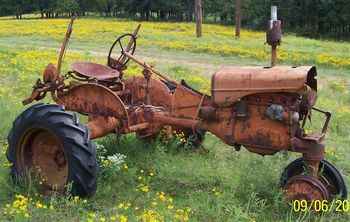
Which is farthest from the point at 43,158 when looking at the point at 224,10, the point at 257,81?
the point at 224,10

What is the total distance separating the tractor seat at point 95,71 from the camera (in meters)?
6.53

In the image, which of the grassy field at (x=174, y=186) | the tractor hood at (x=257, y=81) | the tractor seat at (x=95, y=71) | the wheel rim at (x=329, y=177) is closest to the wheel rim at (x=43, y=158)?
the grassy field at (x=174, y=186)

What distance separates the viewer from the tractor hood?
494 cm

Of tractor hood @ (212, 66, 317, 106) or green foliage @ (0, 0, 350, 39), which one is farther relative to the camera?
green foliage @ (0, 0, 350, 39)

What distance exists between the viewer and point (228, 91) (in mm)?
5254

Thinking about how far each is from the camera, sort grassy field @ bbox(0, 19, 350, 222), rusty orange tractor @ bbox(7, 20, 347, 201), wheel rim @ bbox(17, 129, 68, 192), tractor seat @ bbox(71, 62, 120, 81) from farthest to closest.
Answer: tractor seat @ bbox(71, 62, 120, 81), wheel rim @ bbox(17, 129, 68, 192), rusty orange tractor @ bbox(7, 20, 347, 201), grassy field @ bbox(0, 19, 350, 222)

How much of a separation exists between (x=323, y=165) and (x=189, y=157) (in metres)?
2.02

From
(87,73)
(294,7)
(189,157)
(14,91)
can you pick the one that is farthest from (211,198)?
(294,7)

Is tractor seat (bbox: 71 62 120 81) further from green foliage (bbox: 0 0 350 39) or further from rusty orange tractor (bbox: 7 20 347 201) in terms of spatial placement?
green foliage (bbox: 0 0 350 39)

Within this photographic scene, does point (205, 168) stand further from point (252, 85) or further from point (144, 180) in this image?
point (252, 85)

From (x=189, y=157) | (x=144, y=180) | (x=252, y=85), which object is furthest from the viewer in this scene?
(x=189, y=157)

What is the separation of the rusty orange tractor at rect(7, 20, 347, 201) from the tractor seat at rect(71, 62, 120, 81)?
0.33 meters

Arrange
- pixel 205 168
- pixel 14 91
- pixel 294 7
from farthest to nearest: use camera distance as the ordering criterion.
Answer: pixel 294 7
pixel 14 91
pixel 205 168

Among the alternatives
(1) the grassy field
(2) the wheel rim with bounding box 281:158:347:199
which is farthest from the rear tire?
(2) the wheel rim with bounding box 281:158:347:199
